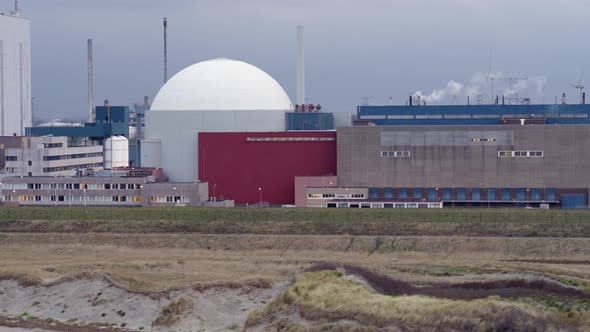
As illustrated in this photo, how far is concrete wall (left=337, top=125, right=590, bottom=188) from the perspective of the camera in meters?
95.1

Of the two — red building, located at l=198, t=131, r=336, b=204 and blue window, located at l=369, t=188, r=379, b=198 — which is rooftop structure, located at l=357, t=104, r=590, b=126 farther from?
blue window, located at l=369, t=188, r=379, b=198

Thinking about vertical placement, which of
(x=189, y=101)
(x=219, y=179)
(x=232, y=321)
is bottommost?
(x=232, y=321)

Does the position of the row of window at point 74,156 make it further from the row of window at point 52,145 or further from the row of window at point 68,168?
the row of window at point 52,145

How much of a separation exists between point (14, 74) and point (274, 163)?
6666 cm

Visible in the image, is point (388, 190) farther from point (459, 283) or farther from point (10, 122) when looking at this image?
point (10, 122)

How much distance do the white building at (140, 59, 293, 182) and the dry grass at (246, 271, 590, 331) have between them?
50834mm

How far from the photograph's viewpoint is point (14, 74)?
154000 millimetres

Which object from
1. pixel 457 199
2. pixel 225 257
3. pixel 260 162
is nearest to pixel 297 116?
pixel 260 162

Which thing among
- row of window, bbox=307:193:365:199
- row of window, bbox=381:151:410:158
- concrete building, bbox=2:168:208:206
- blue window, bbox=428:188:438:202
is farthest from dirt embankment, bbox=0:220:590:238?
row of window, bbox=381:151:410:158

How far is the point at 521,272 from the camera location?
192ft

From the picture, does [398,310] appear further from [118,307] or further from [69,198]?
[69,198]

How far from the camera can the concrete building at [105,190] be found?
323ft

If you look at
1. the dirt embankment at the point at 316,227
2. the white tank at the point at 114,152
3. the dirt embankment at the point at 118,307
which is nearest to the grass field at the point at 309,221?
the dirt embankment at the point at 316,227

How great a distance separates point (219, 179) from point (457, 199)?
20696mm
